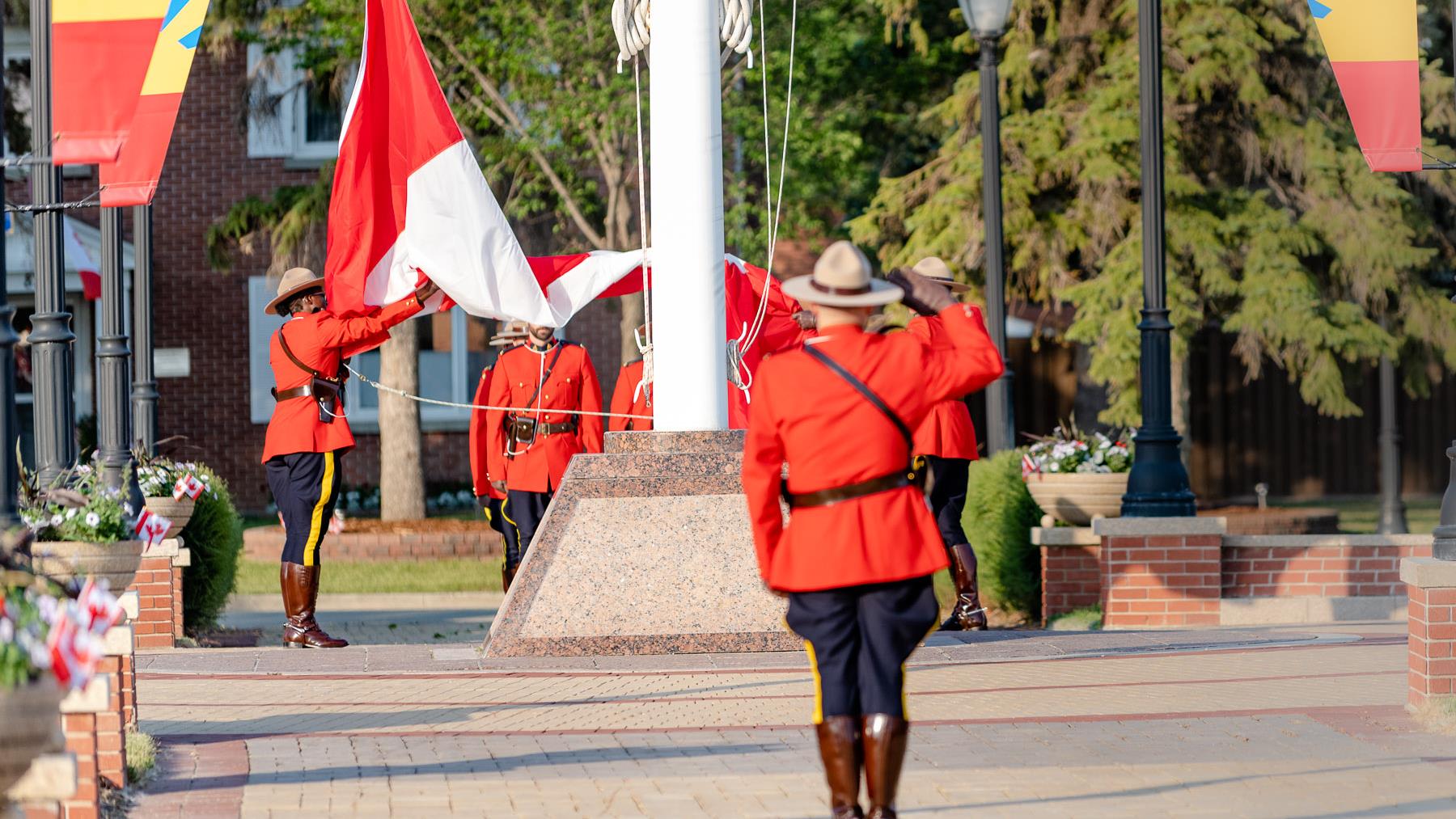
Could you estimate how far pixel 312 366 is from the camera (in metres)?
11.4

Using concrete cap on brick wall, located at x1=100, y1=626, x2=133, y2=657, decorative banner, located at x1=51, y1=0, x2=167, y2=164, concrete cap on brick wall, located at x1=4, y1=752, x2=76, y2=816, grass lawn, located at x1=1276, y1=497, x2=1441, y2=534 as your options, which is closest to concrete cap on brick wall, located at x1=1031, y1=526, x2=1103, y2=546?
decorative banner, located at x1=51, y1=0, x2=167, y2=164

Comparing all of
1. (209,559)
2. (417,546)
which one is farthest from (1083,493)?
(417,546)

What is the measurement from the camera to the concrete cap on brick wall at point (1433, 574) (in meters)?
8.24

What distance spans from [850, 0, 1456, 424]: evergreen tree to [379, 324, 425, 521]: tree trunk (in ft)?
18.1

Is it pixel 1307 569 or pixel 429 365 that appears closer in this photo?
pixel 1307 569

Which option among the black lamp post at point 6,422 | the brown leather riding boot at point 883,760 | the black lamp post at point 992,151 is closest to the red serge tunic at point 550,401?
the black lamp post at point 992,151

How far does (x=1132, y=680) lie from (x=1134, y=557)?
3.38 metres

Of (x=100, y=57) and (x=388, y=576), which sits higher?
(x=100, y=57)

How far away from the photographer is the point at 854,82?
24.7m

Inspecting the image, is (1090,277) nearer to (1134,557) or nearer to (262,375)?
(1134,557)

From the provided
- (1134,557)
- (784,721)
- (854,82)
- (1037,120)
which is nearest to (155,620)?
(784,721)

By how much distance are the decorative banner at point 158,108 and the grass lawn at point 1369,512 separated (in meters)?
14.5

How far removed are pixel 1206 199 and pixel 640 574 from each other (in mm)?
12077

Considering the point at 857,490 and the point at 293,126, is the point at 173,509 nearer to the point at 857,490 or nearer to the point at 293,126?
the point at 857,490
